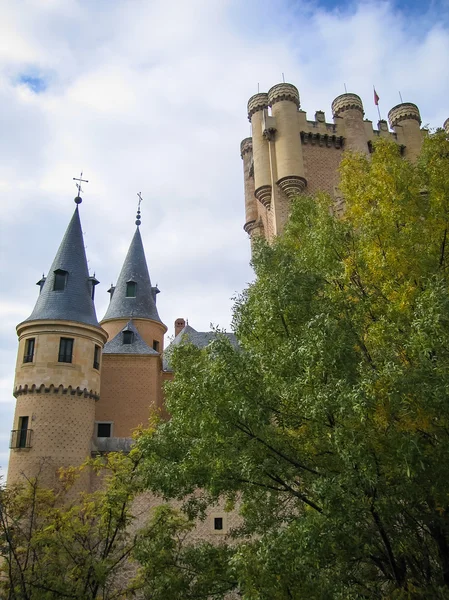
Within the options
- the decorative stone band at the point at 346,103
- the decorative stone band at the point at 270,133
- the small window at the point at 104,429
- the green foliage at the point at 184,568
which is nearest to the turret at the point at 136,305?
the small window at the point at 104,429

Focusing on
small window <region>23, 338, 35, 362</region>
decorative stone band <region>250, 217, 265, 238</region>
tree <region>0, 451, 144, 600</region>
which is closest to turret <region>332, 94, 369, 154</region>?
decorative stone band <region>250, 217, 265, 238</region>

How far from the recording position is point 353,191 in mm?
9195

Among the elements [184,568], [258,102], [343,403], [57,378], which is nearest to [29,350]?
[57,378]

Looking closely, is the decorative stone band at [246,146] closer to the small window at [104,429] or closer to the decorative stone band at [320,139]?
the decorative stone band at [320,139]

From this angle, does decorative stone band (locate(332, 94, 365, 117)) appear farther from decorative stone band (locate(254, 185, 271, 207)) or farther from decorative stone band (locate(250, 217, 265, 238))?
decorative stone band (locate(250, 217, 265, 238))

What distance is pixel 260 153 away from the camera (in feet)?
72.6

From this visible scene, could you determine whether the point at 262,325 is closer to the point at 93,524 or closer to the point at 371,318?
the point at 371,318

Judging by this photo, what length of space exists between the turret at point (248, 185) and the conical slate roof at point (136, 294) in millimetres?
7200

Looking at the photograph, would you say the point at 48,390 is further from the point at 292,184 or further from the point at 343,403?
the point at 343,403

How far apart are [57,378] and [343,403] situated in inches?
538

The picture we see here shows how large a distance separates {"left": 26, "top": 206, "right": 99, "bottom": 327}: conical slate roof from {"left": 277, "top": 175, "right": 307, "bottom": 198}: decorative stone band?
337 inches

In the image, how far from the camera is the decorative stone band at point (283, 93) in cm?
2236

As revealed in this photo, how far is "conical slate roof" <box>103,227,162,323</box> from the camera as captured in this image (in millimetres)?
27453

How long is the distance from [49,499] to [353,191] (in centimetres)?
1027
